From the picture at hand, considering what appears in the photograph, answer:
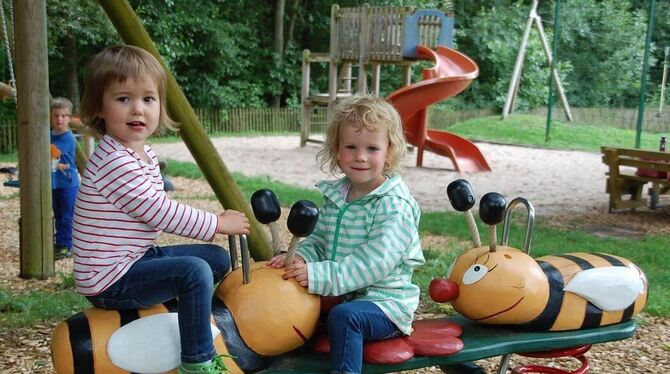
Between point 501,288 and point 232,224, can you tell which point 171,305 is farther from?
point 501,288

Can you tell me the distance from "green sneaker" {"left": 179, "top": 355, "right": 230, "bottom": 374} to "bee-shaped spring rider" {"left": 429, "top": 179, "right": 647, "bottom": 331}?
88 centimetres

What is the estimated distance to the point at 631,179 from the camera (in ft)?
29.9

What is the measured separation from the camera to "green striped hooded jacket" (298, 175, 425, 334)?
2.43 meters

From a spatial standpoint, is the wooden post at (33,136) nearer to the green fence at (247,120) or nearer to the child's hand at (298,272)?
the child's hand at (298,272)

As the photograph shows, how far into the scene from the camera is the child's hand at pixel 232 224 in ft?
7.38

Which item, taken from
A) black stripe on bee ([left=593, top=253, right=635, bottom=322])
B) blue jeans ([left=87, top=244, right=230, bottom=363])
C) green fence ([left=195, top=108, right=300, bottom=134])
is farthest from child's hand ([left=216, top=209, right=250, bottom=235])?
green fence ([left=195, top=108, right=300, bottom=134])

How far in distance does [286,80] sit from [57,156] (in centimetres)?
2013

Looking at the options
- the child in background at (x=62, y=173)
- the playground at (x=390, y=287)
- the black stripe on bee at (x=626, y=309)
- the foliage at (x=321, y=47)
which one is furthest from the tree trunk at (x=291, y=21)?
the black stripe on bee at (x=626, y=309)

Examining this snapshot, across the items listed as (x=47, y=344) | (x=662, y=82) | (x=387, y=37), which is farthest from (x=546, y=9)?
(x=47, y=344)

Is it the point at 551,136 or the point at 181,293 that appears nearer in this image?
the point at 181,293

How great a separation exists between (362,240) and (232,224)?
500mm

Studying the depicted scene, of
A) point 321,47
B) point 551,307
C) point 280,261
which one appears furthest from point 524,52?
point 280,261

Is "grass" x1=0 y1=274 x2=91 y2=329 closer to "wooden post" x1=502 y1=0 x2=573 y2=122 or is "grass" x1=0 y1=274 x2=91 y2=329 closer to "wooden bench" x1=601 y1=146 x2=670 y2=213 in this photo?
"wooden bench" x1=601 y1=146 x2=670 y2=213

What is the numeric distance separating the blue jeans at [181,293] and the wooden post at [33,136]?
2.92 m
